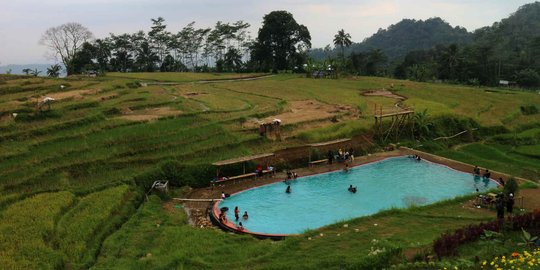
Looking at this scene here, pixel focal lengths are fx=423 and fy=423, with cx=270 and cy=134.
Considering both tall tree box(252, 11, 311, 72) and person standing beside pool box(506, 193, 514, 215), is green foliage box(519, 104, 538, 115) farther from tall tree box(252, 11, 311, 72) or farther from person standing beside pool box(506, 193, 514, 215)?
tall tree box(252, 11, 311, 72)

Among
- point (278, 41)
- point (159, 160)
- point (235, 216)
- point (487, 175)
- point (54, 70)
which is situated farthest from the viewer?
point (278, 41)

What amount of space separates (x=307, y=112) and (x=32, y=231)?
85.1 ft

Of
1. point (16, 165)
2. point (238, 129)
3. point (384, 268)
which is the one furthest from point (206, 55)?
point (384, 268)

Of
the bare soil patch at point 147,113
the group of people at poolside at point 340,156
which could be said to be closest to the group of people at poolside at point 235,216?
the group of people at poolside at point 340,156

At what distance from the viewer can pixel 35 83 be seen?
42344mm

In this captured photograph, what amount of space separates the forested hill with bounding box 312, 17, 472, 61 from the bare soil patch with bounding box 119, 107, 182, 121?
130 meters

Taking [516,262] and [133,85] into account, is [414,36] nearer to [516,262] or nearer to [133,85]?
[133,85]

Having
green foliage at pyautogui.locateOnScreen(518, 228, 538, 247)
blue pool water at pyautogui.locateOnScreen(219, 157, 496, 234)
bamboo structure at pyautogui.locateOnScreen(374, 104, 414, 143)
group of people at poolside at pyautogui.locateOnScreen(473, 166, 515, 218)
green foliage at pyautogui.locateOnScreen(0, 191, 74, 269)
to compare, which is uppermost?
bamboo structure at pyautogui.locateOnScreen(374, 104, 414, 143)

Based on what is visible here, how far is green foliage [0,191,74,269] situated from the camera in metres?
15.7

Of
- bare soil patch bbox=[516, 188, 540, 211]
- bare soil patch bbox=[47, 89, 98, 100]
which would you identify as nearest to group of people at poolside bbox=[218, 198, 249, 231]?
bare soil patch bbox=[516, 188, 540, 211]

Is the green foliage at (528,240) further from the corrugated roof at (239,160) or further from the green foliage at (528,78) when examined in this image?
the green foliage at (528,78)

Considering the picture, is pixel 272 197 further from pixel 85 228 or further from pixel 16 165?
pixel 16 165

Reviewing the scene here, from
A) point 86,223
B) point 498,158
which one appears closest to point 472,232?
point 86,223

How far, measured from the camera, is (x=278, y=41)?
7738 cm
